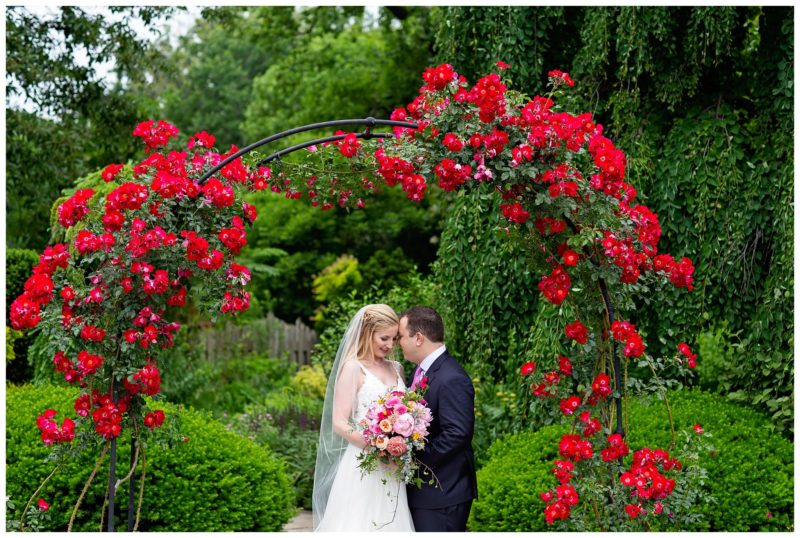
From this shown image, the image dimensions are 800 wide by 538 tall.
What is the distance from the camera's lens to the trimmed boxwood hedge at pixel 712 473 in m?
4.80

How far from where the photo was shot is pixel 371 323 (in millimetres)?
4078

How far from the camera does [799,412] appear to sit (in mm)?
5188

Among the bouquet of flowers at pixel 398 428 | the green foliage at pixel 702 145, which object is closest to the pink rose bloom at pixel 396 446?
the bouquet of flowers at pixel 398 428

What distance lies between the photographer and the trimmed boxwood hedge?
4.80 metres

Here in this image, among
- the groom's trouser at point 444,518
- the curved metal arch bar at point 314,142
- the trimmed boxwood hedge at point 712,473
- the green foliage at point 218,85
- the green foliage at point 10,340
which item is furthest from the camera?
the green foliage at point 218,85

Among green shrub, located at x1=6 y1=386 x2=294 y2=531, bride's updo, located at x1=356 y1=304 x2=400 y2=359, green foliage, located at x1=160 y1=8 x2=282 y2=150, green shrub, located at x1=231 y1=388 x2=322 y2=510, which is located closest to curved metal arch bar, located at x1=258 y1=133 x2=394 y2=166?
bride's updo, located at x1=356 y1=304 x2=400 y2=359

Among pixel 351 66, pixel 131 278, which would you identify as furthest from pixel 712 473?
pixel 351 66

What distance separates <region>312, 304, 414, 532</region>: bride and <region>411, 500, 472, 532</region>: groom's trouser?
0.33 feet

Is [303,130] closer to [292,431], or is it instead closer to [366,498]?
[366,498]

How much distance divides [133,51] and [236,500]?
7040mm

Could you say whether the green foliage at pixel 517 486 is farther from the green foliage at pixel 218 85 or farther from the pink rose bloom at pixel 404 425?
the green foliage at pixel 218 85

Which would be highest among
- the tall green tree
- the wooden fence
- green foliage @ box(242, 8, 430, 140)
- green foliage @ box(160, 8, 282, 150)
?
A: green foliage @ box(160, 8, 282, 150)

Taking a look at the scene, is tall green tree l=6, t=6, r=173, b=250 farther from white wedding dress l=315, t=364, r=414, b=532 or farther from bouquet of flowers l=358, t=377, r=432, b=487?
bouquet of flowers l=358, t=377, r=432, b=487

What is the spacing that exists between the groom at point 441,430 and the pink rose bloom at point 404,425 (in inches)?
7.8
